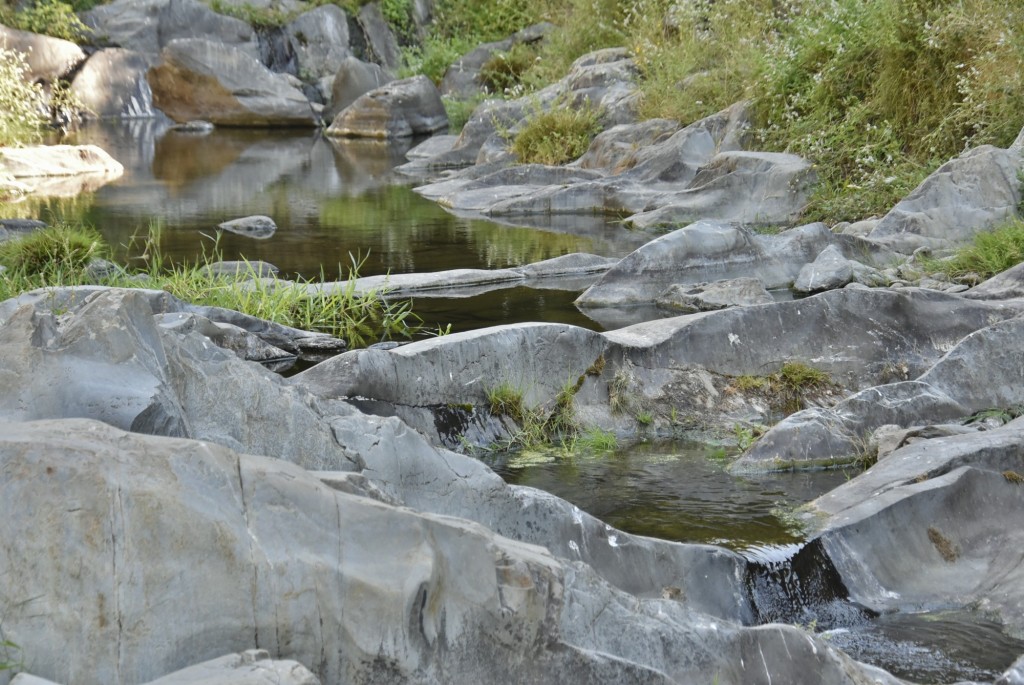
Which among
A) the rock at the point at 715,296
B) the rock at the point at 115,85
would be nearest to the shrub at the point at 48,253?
the rock at the point at 715,296

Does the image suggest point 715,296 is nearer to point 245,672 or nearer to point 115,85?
point 245,672

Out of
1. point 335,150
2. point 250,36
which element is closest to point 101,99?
point 250,36

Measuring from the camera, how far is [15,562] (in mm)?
2400

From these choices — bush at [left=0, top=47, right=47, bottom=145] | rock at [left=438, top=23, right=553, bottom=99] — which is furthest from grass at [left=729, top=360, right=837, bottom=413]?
rock at [left=438, top=23, right=553, bottom=99]

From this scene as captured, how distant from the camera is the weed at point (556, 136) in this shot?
48.3ft

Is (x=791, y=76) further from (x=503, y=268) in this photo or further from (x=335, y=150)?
(x=335, y=150)

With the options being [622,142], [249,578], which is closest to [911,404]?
[249,578]

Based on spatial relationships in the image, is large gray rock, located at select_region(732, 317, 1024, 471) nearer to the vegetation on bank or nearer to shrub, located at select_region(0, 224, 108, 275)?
the vegetation on bank

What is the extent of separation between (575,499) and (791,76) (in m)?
8.29

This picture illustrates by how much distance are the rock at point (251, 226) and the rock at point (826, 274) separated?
4.92 meters

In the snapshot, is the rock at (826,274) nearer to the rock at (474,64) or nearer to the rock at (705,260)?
the rock at (705,260)

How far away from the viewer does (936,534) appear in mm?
4168

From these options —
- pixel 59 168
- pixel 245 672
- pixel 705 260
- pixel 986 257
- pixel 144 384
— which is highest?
pixel 144 384

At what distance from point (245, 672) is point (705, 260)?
6.74m
